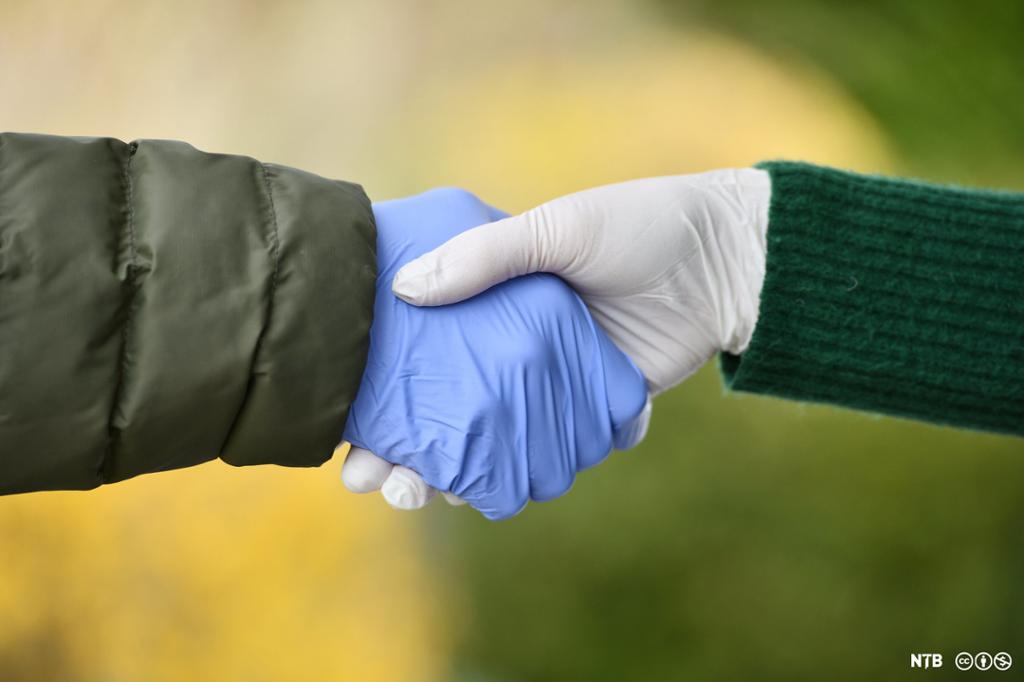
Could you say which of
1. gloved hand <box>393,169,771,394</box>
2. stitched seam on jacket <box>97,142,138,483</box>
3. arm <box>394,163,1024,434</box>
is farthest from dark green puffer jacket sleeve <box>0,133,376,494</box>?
arm <box>394,163,1024,434</box>

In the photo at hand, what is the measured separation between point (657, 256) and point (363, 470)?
0.40m

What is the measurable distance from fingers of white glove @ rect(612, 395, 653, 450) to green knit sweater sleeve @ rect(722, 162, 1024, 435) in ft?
0.47

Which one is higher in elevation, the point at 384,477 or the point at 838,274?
the point at 838,274

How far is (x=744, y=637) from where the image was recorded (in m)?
2.07

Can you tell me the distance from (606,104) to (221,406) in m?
1.51

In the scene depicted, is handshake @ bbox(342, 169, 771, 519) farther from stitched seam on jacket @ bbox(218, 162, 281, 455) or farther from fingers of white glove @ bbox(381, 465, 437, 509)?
stitched seam on jacket @ bbox(218, 162, 281, 455)

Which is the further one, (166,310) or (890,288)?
(890,288)

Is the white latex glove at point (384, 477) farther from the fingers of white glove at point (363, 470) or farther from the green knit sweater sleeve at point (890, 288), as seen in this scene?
the green knit sweater sleeve at point (890, 288)

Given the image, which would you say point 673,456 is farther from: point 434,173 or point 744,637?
point 434,173

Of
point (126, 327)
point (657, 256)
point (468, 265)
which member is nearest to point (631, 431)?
point (657, 256)

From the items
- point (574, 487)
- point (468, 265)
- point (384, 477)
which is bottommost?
point (574, 487)

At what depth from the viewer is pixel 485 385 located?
3.07ft

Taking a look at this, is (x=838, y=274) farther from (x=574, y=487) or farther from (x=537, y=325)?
(x=574, y=487)

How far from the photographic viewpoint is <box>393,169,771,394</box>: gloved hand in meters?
1.01
